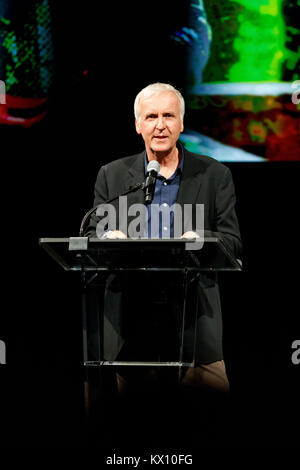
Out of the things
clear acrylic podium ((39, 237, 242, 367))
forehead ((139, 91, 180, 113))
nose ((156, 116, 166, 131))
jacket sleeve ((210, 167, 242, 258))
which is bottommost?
clear acrylic podium ((39, 237, 242, 367))

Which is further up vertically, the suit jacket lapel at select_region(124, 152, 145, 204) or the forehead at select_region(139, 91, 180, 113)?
the forehead at select_region(139, 91, 180, 113)

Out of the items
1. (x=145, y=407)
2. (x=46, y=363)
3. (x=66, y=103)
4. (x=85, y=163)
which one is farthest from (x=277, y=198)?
(x=145, y=407)

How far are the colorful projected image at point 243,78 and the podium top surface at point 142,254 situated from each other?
2.01 meters

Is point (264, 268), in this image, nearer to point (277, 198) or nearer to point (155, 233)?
point (277, 198)

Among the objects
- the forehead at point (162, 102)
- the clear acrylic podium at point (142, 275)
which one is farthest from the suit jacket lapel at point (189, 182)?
the clear acrylic podium at point (142, 275)

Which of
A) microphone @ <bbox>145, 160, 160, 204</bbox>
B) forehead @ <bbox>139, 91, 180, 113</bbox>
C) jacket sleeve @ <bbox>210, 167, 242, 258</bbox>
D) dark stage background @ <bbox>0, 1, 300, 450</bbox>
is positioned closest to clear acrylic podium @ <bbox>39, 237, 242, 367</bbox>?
microphone @ <bbox>145, 160, 160, 204</bbox>

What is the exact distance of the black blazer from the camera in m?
2.20

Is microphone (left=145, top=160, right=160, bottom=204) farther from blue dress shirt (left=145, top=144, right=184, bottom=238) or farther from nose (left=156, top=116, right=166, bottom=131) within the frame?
nose (left=156, top=116, right=166, bottom=131)

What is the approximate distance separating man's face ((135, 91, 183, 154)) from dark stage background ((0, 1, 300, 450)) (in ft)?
4.14

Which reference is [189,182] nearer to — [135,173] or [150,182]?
[135,173]

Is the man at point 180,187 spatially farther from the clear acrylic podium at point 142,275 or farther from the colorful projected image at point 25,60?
the colorful projected image at point 25,60

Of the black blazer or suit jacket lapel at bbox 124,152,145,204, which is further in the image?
suit jacket lapel at bbox 124,152,145,204

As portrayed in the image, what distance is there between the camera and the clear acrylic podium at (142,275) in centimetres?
196

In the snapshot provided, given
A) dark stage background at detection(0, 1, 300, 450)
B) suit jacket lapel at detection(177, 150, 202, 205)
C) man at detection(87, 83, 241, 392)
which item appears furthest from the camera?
dark stage background at detection(0, 1, 300, 450)
